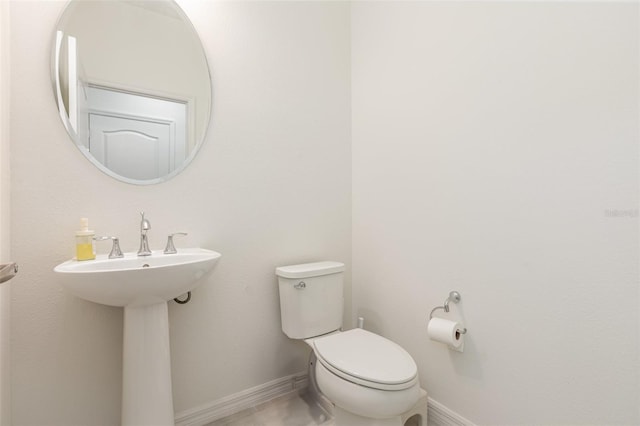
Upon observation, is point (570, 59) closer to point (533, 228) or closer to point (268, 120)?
point (533, 228)

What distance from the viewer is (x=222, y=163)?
4.76ft

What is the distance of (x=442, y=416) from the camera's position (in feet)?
4.54

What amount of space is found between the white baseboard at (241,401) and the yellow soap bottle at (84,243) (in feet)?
2.65

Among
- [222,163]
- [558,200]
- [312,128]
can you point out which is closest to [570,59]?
[558,200]

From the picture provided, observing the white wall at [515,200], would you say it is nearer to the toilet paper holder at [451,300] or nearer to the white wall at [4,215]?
the toilet paper holder at [451,300]

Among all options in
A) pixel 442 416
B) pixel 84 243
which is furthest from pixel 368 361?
pixel 84 243

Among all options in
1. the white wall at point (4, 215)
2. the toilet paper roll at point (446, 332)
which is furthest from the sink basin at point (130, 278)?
the toilet paper roll at point (446, 332)

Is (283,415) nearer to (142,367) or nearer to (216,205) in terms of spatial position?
(142,367)

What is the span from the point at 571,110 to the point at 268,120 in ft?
4.08

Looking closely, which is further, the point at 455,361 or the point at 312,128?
the point at 312,128

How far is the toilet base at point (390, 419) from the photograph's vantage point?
1.12 metres

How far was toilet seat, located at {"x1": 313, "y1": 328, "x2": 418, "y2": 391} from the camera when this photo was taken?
1.03m

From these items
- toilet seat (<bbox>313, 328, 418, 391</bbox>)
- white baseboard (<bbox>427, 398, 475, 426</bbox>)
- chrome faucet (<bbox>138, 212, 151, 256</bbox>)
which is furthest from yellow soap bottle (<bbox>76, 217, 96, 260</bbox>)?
white baseboard (<bbox>427, 398, 475, 426</bbox>)

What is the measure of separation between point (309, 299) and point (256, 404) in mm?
602
